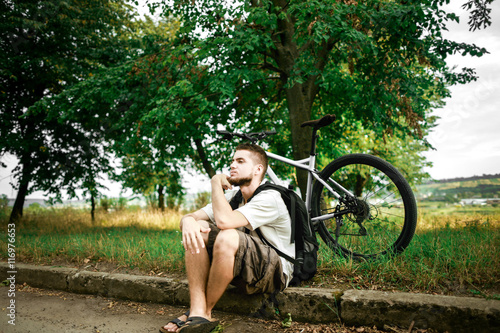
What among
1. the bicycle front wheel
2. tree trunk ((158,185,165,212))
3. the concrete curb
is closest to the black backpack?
the concrete curb

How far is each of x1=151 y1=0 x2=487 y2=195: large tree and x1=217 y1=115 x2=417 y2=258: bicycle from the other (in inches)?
85.6

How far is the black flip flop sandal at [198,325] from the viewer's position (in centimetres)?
217

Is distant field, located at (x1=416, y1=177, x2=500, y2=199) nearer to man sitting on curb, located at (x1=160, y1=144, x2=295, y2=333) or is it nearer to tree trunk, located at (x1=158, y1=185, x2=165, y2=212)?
man sitting on curb, located at (x1=160, y1=144, x2=295, y2=333)

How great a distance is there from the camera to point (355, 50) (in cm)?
482

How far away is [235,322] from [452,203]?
599cm

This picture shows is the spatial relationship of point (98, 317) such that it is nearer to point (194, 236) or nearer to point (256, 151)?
point (194, 236)

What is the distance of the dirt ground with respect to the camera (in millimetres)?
2451

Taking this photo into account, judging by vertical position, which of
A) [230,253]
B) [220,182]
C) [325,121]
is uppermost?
[325,121]

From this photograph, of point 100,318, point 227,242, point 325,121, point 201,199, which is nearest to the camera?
point 227,242

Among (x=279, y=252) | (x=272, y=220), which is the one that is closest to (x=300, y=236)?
(x=279, y=252)

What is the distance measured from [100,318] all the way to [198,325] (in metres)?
1.18

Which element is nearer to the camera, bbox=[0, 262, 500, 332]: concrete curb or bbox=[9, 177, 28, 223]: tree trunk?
bbox=[0, 262, 500, 332]: concrete curb

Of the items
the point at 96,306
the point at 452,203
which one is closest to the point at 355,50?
the point at 452,203

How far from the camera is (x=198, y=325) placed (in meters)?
2.21
